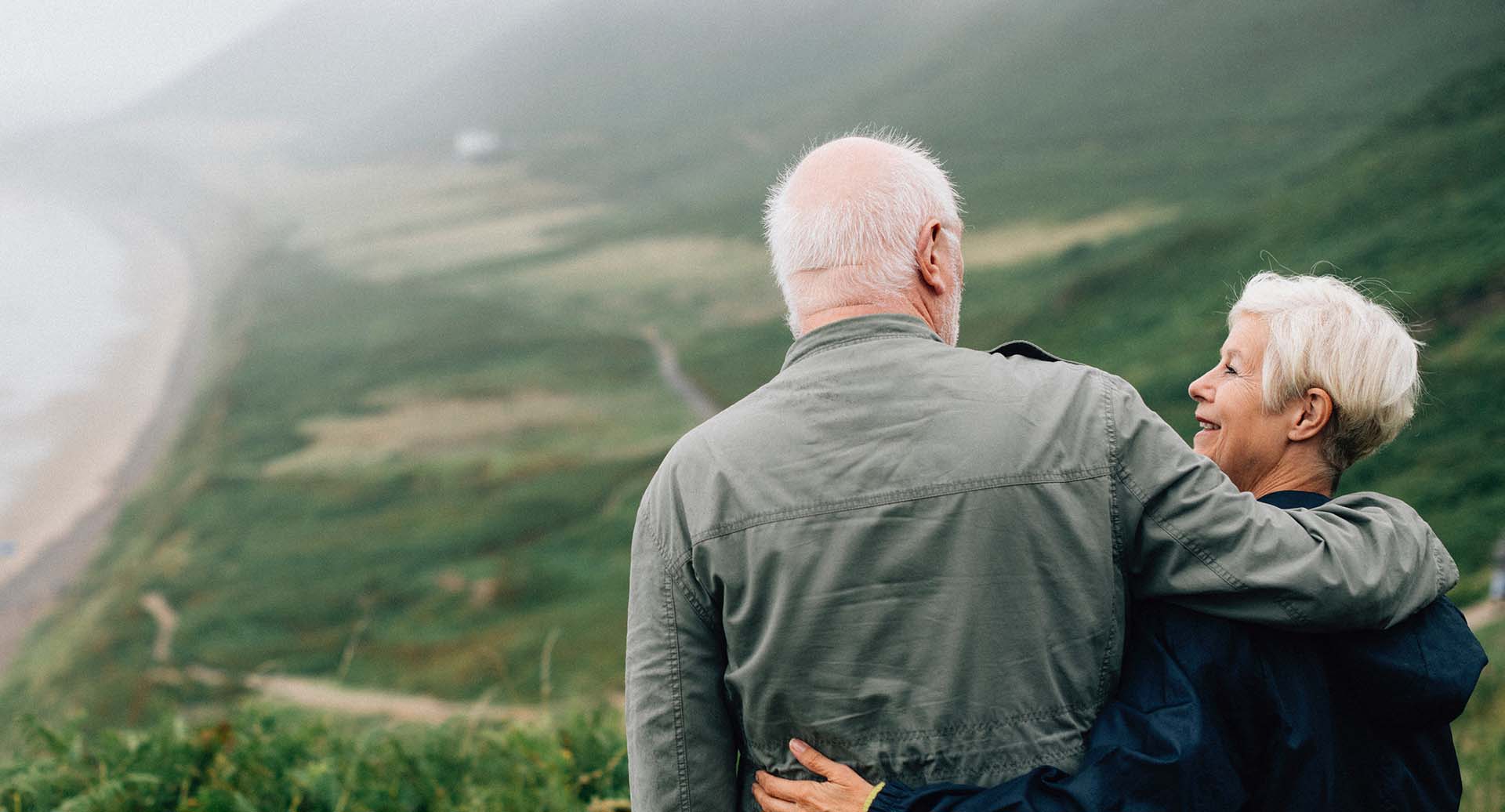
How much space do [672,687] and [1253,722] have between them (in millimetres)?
813

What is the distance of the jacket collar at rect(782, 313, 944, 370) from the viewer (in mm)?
1519

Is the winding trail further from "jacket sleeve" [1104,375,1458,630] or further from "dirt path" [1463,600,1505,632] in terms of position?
"jacket sleeve" [1104,375,1458,630]

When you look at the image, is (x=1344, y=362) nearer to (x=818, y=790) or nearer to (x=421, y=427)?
(x=818, y=790)

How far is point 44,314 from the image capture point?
22.2 meters

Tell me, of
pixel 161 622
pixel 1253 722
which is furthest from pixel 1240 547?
pixel 161 622

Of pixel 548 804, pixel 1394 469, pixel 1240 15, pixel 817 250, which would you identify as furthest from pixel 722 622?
pixel 1240 15

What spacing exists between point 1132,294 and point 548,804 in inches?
371

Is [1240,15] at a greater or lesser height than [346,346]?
greater

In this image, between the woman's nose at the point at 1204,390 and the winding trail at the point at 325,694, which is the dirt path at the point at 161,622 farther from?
the woman's nose at the point at 1204,390

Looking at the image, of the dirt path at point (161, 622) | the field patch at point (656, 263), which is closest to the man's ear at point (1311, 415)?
the dirt path at point (161, 622)

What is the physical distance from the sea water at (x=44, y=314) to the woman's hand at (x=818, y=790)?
620 inches

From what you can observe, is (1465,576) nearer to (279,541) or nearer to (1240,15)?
(1240,15)

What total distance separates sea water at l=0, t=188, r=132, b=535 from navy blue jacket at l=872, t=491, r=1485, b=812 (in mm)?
16100

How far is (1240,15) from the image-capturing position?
13.3 metres
